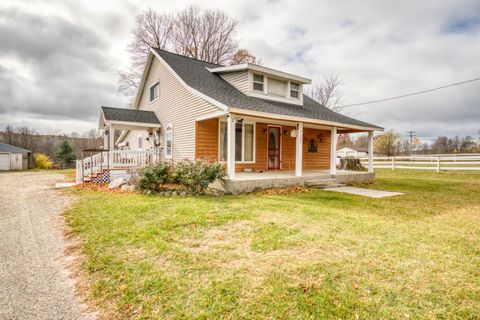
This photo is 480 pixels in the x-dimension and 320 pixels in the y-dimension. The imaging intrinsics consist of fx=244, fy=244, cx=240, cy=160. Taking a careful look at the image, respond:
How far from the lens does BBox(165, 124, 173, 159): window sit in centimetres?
1234

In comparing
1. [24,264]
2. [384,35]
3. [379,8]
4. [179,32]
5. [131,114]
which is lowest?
[24,264]

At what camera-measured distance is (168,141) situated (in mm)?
12703

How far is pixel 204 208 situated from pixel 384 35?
16786 millimetres

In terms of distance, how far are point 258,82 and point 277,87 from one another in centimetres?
124

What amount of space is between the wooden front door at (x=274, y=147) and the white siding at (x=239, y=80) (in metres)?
2.27

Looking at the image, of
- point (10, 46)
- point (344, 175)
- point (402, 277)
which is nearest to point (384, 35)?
point (344, 175)

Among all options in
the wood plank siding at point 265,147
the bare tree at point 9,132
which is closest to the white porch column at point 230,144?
the wood plank siding at point 265,147

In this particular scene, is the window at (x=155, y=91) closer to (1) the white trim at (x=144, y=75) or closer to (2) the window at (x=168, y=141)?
(1) the white trim at (x=144, y=75)

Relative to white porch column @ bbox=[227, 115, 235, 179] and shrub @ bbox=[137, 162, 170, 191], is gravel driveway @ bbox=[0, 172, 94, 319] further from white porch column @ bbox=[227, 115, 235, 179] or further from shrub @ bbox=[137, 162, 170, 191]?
white porch column @ bbox=[227, 115, 235, 179]

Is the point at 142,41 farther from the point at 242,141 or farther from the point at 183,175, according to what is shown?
the point at 183,175

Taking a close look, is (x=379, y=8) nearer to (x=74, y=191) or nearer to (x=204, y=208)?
(x=204, y=208)

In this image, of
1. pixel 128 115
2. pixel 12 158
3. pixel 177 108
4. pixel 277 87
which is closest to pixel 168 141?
pixel 177 108

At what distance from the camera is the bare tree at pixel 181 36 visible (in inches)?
876

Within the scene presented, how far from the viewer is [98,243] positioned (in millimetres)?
4008
